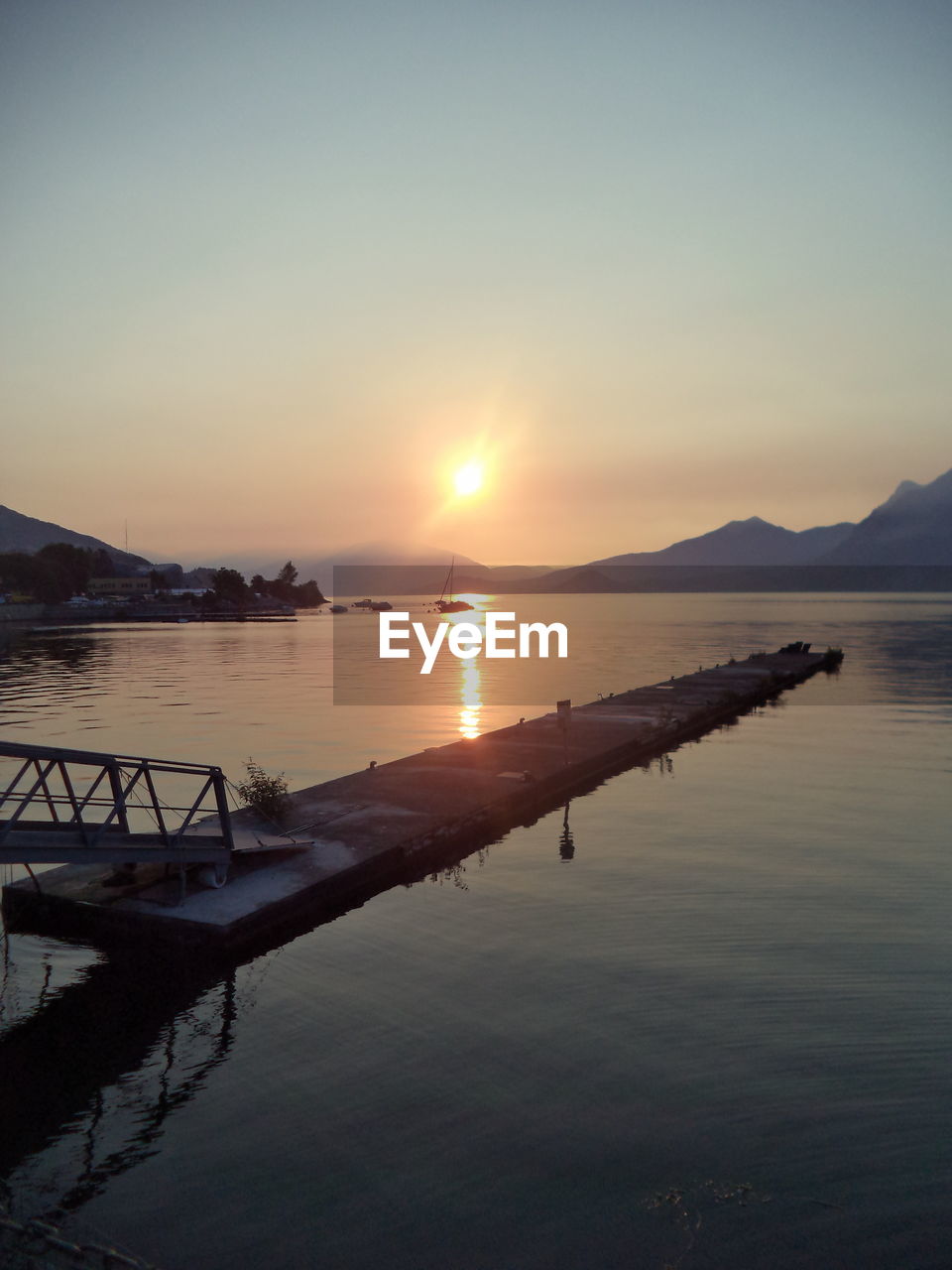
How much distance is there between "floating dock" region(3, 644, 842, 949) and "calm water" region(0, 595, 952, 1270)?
2.00ft

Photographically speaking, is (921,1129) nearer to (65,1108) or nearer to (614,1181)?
(614,1181)

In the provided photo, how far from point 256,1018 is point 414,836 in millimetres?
7727

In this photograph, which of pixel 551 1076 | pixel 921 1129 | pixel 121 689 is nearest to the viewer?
pixel 921 1129

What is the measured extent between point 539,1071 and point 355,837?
929 centimetres

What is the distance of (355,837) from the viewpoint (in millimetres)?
20609

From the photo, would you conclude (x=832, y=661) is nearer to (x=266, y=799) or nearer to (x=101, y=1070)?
(x=266, y=799)

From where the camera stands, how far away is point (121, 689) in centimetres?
6188

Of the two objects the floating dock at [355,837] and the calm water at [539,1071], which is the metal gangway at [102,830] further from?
the calm water at [539,1071]

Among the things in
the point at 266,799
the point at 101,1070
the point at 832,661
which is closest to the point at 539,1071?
the point at 101,1070

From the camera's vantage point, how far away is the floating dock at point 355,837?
51.9ft

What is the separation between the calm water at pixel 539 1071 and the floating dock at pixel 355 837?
61 cm

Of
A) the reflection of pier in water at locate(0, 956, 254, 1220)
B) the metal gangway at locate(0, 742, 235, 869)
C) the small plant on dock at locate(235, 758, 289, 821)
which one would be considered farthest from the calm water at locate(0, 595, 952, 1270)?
the small plant on dock at locate(235, 758, 289, 821)

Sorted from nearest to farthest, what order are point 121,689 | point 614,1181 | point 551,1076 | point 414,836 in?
point 614,1181 < point 551,1076 < point 414,836 < point 121,689

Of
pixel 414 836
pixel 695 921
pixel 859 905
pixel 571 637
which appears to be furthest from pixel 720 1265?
pixel 571 637
